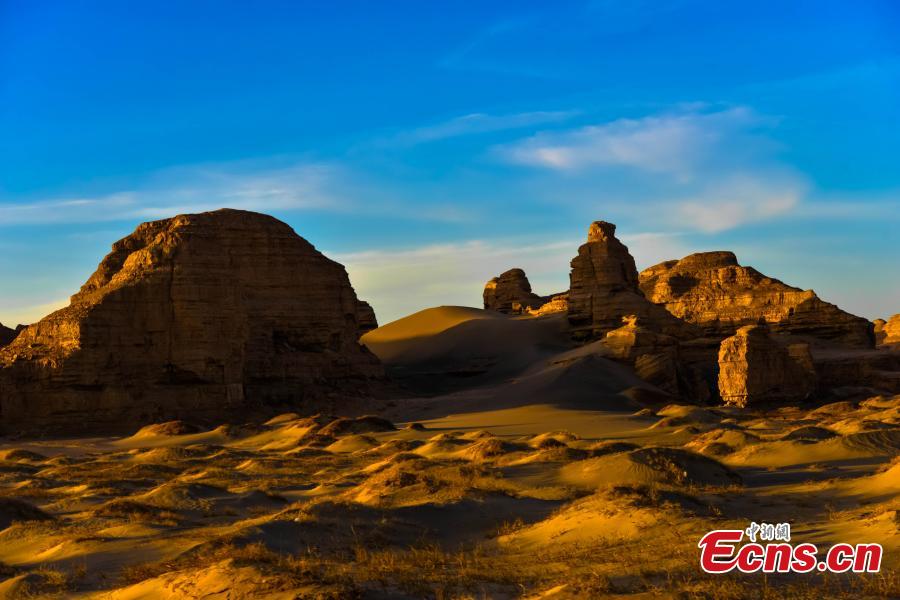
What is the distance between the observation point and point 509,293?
111m

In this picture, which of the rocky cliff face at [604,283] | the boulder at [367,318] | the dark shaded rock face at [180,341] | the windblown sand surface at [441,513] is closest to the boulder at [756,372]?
the windblown sand surface at [441,513]

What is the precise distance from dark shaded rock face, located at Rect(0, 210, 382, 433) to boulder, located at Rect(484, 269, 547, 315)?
175 ft

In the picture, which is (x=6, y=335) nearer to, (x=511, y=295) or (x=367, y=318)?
(x=367, y=318)

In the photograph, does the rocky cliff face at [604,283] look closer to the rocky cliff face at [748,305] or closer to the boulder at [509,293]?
the rocky cliff face at [748,305]

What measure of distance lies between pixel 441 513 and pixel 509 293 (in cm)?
9490

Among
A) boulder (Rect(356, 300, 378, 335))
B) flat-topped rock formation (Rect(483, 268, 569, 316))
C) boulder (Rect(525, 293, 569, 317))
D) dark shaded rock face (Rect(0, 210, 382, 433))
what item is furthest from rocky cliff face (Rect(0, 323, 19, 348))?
flat-topped rock formation (Rect(483, 268, 569, 316))

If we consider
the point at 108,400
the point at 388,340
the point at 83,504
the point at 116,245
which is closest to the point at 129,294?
the point at 108,400

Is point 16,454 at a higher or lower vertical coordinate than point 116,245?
lower

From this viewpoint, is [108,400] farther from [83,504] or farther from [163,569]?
[163,569]

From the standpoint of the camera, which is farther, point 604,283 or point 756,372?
point 604,283

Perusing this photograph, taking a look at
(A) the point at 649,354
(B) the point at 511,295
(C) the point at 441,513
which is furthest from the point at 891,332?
(C) the point at 441,513

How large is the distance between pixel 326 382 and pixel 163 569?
4311 cm

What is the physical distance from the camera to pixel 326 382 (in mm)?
55312

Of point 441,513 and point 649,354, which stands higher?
point 649,354
